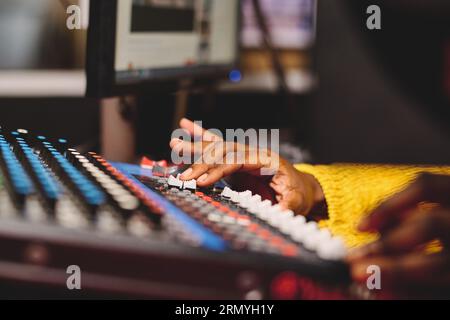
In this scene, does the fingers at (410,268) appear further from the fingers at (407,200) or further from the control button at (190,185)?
the control button at (190,185)

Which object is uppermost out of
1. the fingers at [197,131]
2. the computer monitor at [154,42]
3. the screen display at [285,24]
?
the screen display at [285,24]

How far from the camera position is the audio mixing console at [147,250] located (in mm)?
407

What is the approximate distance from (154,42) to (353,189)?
0.47 meters

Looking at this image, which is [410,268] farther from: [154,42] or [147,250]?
[154,42]

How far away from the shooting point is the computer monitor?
87 cm

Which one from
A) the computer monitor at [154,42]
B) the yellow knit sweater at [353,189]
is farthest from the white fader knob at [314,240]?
the computer monitor at [154,42]

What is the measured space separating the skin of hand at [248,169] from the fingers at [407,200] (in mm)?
248

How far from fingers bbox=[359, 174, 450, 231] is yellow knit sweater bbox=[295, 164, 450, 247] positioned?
1.04ft

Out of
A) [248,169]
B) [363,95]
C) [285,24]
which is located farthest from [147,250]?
[285,24]

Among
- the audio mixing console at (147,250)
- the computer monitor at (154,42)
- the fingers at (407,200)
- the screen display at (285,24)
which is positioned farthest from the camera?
the screen display at (285,24)

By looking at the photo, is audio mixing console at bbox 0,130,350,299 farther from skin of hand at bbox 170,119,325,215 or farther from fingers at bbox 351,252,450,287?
skin of hand at bbox 170,119,325,215

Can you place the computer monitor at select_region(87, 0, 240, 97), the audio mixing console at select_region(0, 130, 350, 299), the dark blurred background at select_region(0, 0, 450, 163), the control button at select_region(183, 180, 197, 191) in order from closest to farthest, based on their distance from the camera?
1. the audio mixing console at select_region(0, 130, 350, 299)
2. the control button at select_region(183, 180, 197, 191)
3. the computer monitor at select_region(87, 0, 240, 97)
4. the dark blurred background at select_region(0, 0, 450, 163)

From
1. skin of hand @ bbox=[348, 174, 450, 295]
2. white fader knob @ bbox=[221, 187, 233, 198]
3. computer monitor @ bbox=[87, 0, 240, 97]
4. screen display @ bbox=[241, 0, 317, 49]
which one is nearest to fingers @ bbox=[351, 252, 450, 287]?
skin of hand @ bbox=[348, 174, 450, 295]

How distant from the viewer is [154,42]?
42.0 inches
